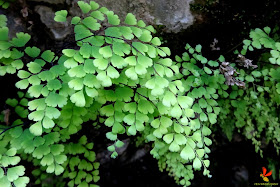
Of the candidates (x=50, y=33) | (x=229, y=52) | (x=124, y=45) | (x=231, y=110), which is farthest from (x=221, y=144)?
(x=50, y=33)

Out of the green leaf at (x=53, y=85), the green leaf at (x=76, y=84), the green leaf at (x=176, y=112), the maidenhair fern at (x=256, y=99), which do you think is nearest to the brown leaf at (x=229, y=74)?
the maidenhair fern at (x=256, y=99)

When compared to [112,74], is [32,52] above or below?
below

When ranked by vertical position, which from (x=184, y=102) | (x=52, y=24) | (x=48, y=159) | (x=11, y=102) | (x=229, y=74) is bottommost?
(x=11, y=102)

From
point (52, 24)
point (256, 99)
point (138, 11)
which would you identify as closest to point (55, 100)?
point (52, 24)

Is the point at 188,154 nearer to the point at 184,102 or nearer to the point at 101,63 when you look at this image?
the point at 184,102

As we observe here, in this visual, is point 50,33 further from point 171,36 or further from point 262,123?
point 262,123

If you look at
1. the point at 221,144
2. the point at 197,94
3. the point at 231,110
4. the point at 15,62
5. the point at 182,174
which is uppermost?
the point at 197,94

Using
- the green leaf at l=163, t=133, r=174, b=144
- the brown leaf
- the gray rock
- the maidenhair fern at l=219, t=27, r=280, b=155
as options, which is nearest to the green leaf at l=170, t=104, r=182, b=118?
the green leaf at l=163, t=133, r=174, b=144
